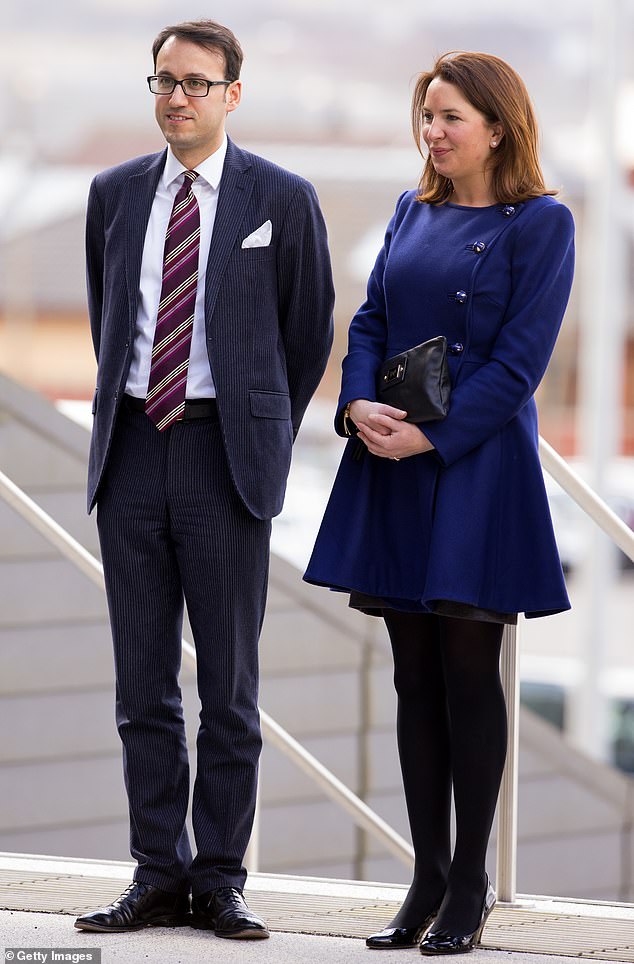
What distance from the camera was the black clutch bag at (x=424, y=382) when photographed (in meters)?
1.78

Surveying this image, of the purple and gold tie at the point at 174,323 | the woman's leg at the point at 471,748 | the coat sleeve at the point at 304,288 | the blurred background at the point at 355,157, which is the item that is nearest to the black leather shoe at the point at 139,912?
the woman's leg at the point at 471,748

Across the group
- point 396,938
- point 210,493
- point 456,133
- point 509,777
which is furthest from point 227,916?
point 456,133

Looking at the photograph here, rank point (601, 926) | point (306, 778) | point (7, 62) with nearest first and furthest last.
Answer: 1. point (601, 926)
2. point (306, 778)
3. point (7, 62)

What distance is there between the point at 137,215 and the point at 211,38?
0.29 m

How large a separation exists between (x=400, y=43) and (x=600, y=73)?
4.98 feet

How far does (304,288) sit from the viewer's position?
1.91 meters

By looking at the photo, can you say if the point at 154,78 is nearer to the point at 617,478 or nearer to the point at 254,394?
the point at 254,394

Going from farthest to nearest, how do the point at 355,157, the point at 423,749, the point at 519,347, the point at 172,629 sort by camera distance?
1. the point at 355,157
2. the point at 172,629
3. the point at 423,749
4. the point at 519,347

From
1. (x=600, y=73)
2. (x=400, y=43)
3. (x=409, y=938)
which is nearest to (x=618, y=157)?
(x=600, y=73)

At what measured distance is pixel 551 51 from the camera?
6.99 metres

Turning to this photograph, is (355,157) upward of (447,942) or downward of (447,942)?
upward

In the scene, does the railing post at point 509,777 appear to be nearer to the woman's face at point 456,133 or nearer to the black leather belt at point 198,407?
the black leather belt at point 198,407

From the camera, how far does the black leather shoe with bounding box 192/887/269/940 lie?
1867mm

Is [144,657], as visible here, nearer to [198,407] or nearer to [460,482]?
[198,407]
